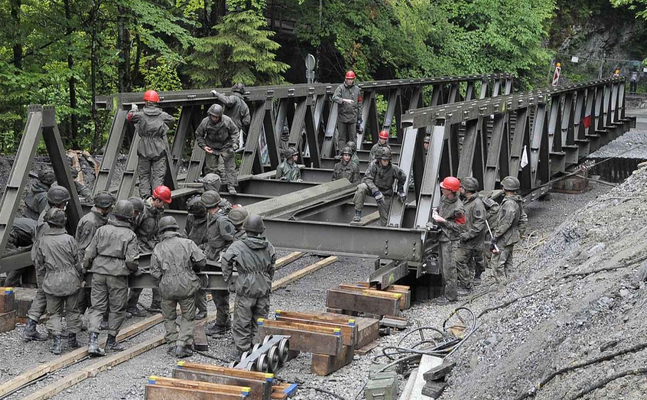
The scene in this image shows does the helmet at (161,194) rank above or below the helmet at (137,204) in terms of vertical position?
above

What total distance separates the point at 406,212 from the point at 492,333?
5.61 m

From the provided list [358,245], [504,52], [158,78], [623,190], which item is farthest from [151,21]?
[504,52]

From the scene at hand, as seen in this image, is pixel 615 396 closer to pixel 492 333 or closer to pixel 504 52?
pixel 492 333

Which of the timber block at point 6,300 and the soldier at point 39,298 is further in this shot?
the timber block at point 6,300

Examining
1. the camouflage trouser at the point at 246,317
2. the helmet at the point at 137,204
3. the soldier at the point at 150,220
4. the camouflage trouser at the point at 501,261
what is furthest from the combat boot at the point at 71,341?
the camouflage trouser at the point at 501,261

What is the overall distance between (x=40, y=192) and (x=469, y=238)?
597cm

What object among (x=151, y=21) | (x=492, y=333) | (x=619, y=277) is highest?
(x=151, y=21)

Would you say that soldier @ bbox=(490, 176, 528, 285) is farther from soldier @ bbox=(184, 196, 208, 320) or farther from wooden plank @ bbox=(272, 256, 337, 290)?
soldier @ bbox=(184, 196, 208, 320)

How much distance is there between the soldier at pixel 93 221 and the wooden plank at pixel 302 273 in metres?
3.25

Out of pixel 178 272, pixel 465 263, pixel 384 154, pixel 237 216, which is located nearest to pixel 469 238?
pixel 465 263

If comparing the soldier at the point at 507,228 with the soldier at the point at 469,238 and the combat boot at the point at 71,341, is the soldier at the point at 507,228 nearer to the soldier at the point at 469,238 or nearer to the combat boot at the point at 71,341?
the soldier at the point at 469,238

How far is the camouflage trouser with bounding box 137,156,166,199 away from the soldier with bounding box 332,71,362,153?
20.8 ft

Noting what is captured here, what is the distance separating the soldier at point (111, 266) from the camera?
10117mm

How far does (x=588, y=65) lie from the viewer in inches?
1588
